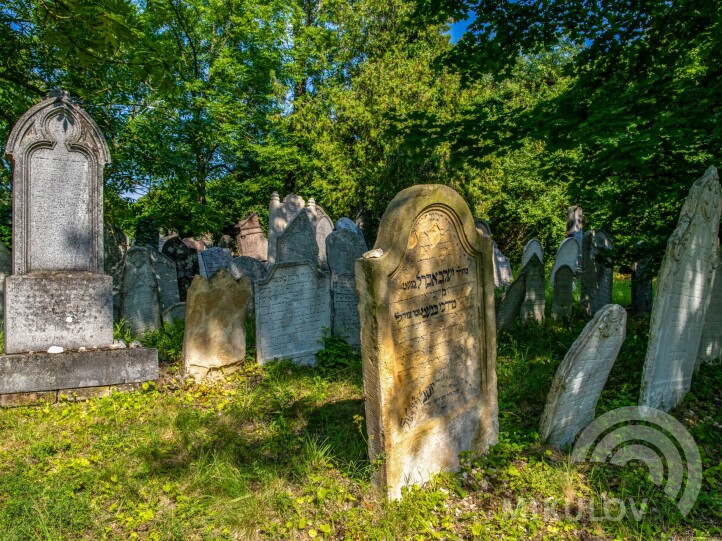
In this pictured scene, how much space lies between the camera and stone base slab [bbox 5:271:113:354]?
15.8 ft

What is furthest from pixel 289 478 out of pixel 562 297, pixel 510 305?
pixel 562 297

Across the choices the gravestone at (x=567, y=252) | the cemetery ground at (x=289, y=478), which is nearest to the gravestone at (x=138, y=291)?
the cemetery ground at (x=289, y=478)

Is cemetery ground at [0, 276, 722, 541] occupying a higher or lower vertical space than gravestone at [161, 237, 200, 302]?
lower

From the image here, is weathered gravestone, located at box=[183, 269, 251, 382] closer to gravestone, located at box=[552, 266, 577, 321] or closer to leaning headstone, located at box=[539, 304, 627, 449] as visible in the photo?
leaning headstone, located at box=[539, 304, 627, 449]

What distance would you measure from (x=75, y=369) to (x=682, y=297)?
19.2 ft

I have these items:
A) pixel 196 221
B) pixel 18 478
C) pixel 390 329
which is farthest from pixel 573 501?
pixel 196 221

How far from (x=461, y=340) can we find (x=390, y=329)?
831 mm

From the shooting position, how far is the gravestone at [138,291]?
7.07m

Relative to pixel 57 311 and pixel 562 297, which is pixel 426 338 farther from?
pixel 562 297

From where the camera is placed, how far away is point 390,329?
9.84ft

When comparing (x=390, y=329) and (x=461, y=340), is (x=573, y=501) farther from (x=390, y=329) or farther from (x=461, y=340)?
(x=390, y=329)

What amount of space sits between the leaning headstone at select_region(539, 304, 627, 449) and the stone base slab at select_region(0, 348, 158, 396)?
4.07 metres

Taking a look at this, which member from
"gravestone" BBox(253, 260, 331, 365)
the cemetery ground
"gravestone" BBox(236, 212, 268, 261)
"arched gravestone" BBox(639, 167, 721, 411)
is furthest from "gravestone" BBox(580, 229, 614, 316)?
"gravestone" BBox(236, 212, 268, 261)

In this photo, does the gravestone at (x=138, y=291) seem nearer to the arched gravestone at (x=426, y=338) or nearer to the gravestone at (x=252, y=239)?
the arched gravestone at (x=426, y=338)
